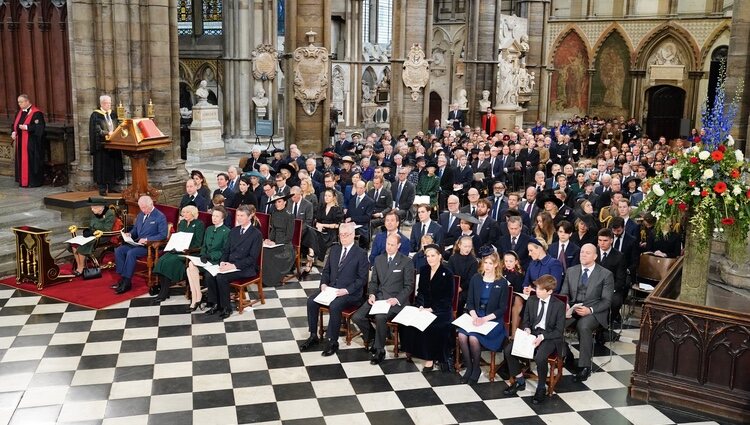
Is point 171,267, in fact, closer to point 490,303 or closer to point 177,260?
point 177,260

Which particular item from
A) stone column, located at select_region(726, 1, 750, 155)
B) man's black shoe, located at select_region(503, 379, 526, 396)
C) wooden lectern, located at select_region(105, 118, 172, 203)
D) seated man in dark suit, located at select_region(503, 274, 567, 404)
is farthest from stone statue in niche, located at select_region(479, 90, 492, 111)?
man's black shoe, located at select_region(503, 379, 526, 396)

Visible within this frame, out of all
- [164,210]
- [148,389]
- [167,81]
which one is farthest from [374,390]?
[167,81]

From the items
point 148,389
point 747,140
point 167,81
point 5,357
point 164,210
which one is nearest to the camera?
point 148,389

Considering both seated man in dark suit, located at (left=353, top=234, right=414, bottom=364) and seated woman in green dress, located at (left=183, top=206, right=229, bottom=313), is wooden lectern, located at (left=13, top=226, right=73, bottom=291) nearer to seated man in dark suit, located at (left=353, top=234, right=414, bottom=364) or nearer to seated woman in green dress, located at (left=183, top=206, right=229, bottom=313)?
seated woman in green dress, located at (left=183, top=206, right=229, bottom=313)

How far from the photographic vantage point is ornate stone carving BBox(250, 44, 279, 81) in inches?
923

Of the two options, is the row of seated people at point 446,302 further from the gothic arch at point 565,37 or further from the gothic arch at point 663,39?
the gothic arch at point 565,37

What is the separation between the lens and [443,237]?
34.1 feet

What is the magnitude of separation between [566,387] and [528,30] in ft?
80.4

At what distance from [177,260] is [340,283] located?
2615 mm

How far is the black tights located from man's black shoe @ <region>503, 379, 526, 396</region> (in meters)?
0.36

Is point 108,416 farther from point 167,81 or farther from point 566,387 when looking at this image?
point 167,81

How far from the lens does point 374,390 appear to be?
7.42 meters

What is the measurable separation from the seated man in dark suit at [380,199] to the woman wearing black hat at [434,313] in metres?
4.50

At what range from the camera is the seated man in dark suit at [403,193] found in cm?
1343
